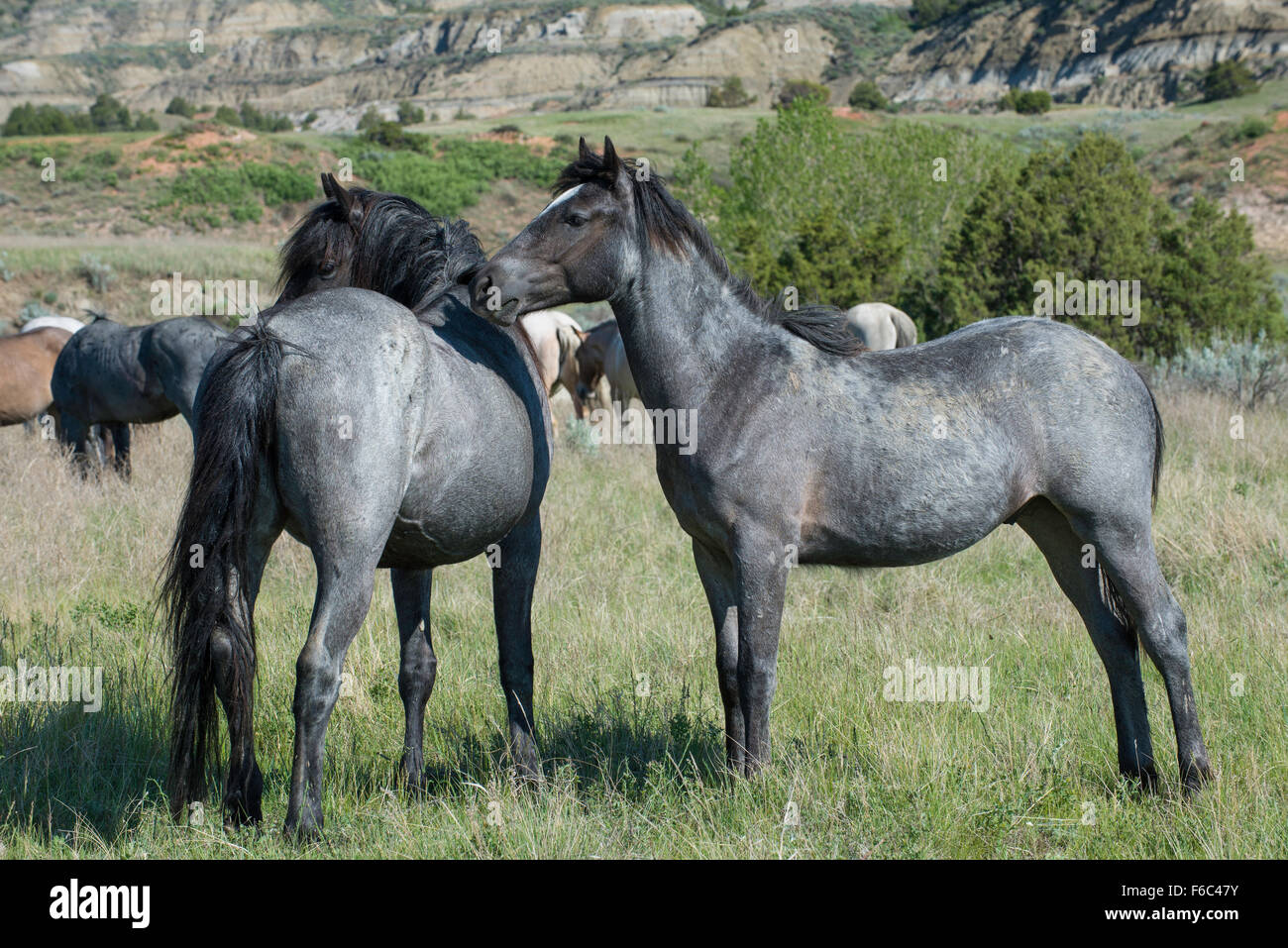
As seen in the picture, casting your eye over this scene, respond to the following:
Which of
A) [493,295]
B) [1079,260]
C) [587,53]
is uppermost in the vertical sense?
[587,53]

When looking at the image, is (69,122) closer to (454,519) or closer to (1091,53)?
(1091,53)

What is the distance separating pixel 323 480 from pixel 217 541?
0.46 meters

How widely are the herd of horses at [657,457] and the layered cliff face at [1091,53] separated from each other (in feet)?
256

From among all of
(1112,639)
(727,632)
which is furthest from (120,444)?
(1112,639)

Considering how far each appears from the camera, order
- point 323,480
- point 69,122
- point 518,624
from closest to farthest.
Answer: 1. point 323,480
2. point 518,624
3. point 69,122

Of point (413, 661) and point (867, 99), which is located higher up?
point (867, 99)

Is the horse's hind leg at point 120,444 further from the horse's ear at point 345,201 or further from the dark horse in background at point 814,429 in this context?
the dark horse in background at point 814,429

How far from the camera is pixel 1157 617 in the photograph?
4.03 meters

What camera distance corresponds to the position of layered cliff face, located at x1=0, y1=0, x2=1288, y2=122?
78.9 meters

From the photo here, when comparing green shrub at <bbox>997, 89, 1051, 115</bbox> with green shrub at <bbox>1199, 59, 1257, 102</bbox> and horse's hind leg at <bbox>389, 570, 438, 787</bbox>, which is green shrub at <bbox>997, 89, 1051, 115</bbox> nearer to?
green shrub at <bbox>1199, 59, 1257, 102</bbox>

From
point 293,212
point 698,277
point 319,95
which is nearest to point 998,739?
point 698,277

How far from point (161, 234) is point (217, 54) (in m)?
123

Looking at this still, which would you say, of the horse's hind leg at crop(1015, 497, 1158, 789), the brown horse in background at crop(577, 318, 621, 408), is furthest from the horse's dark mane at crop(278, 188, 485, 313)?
the brown horse in background at crop(577, 318, 621, 408)

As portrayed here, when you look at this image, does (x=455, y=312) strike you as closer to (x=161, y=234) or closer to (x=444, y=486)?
(x=444, y=486)
